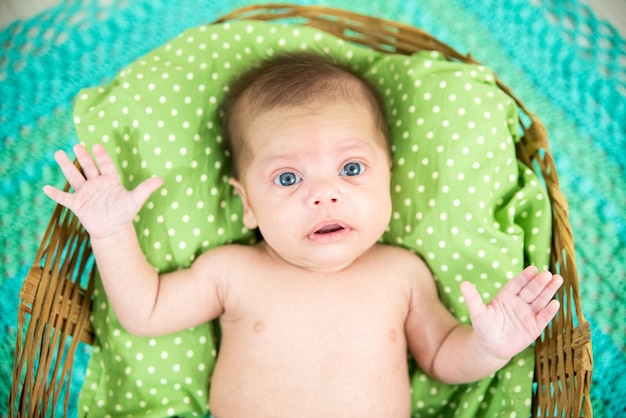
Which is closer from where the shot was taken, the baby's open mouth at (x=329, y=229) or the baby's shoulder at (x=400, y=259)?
the baby's open mouth at (x=329, y=229)

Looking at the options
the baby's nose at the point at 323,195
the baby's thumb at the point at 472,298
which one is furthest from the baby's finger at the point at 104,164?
the baby's thumb at the point at 472,298

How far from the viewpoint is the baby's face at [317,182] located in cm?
134

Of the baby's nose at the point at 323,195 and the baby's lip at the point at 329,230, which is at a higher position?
the baby's nose at the point at 323,195

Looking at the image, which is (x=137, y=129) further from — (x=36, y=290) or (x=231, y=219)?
(x=36, y=290)

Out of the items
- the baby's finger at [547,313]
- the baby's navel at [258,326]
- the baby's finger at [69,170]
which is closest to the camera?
the baby's finger at [547,313]

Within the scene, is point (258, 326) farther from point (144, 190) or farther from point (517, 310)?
point (517, 310)

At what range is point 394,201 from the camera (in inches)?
64.2

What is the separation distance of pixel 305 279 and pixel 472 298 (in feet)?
1.26

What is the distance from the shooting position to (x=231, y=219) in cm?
164

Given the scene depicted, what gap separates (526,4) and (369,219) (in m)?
1.31

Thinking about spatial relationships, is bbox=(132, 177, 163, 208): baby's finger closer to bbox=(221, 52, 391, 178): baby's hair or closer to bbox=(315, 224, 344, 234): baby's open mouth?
bbox=(221, 52, 391, 178): baby's hair

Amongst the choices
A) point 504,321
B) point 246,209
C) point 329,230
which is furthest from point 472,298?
point 246,209

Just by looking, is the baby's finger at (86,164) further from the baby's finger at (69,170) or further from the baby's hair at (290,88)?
the baby's hair at (290,88)

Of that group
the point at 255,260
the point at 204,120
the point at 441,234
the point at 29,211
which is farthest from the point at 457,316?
the point at 29,211
